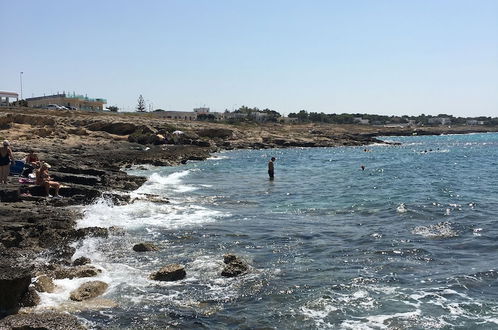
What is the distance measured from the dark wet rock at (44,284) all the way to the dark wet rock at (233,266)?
3.93m

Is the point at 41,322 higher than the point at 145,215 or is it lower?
higher

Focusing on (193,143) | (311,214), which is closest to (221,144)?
(193,143)

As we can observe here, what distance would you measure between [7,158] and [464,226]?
57.1ft

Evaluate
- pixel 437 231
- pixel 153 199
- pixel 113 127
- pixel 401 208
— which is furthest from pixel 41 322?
pixel 113 127

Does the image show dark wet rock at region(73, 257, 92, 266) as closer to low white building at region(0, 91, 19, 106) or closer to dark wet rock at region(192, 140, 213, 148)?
dark wet rock at region(192, 140, 213, 148)

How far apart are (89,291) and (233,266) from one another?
3.60m

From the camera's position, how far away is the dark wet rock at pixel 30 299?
30.8ft

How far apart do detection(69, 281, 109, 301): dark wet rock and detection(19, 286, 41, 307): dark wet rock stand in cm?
71

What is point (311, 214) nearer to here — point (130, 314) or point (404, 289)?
point (404, 289)

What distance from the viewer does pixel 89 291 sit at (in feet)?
34.0

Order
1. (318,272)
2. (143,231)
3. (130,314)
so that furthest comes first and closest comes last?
(143,231) → (318,272) → (130,314)

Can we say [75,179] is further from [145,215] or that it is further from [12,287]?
[12,287]

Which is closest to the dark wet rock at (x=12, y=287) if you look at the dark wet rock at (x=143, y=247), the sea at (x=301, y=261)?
the sea at (x=301, y=261)

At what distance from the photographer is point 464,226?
1781 centimetres
